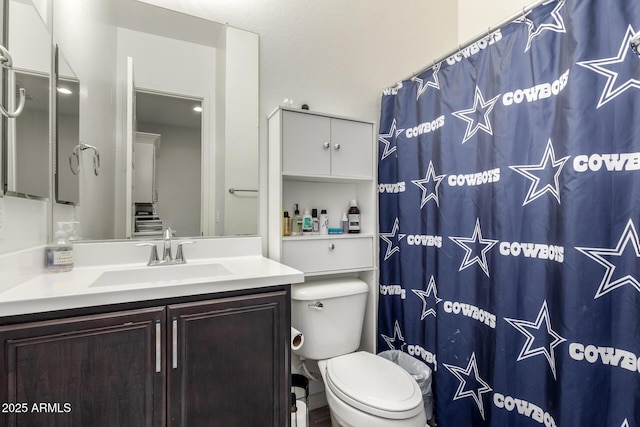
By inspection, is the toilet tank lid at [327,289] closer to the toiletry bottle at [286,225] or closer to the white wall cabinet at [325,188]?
the white wall cabinet at [325,188]

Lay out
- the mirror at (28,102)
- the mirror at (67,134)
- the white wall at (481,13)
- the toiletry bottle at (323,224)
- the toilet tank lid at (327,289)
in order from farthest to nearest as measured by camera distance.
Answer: the white wall at (481,13) < the toiletry bottle at (323,224) < the toilet tank lid at (327,289) < the mirror at (67,134) < the mirror at (28,102)

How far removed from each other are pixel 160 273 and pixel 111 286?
332 millimetres

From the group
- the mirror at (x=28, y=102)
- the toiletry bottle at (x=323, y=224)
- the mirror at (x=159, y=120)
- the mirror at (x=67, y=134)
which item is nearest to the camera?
the mirror at (x=28, y=102)

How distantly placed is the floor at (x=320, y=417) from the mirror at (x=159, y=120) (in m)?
1.09

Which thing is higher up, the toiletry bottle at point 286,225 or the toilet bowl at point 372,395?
the toiletry bottle at point 286,225

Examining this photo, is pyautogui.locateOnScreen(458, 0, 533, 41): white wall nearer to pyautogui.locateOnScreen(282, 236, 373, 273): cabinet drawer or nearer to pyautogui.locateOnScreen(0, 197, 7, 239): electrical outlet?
pyautogui.locateOnScreen(282, 236, 373, 273): cabinet drawer

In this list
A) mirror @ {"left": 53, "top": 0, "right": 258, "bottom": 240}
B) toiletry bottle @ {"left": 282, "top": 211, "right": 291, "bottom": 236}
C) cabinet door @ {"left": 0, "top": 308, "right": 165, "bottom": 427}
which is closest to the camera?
cabinet door @ {"left": 0, "top": 308, "right": 165, "bottom": 427}

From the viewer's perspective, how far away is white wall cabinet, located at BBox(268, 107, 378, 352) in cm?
159

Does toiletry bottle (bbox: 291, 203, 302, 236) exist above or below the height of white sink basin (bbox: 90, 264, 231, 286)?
above

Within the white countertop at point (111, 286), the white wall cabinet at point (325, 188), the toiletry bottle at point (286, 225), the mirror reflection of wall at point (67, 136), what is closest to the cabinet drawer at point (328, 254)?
the white wall cabinet at point (325, 188)

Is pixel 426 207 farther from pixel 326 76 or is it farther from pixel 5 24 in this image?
pixel 5 24

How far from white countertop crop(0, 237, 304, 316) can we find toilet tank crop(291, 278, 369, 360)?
0.31 m

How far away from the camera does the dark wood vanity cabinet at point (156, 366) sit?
83 cm

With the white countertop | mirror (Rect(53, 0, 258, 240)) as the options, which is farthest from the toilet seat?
mirror (Rect(53, 0, 258, 240))
